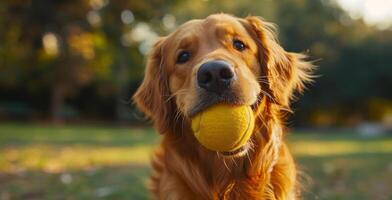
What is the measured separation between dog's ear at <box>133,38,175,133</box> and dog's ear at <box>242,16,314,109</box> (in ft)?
2.62

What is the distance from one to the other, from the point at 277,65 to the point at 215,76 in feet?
3.42

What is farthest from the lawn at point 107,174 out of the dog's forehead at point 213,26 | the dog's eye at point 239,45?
the dog's forehead at point 213,26

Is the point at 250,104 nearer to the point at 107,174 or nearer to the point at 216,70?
the point at 216,70

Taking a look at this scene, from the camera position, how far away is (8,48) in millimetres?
30641

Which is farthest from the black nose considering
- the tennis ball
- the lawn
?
the lawn

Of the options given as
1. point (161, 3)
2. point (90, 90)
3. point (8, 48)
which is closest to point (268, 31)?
point (161, 3)

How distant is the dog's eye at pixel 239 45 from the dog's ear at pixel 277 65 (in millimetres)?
205

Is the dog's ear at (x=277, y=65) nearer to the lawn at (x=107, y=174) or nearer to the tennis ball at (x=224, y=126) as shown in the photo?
the tennis ball at (x=224, y=126)

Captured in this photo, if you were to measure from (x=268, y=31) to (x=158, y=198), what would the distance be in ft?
5.57

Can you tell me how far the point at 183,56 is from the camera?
13.4 feet

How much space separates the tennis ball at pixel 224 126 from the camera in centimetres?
336

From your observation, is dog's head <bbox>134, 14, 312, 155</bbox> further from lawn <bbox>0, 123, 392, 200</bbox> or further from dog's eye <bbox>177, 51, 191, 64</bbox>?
lawn <bbox>0, 123, 392, 200</bbox>

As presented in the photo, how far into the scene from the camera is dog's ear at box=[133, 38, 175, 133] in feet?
13.8

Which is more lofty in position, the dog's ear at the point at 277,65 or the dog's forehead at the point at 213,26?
the dog's forehead at the point at 213,26
